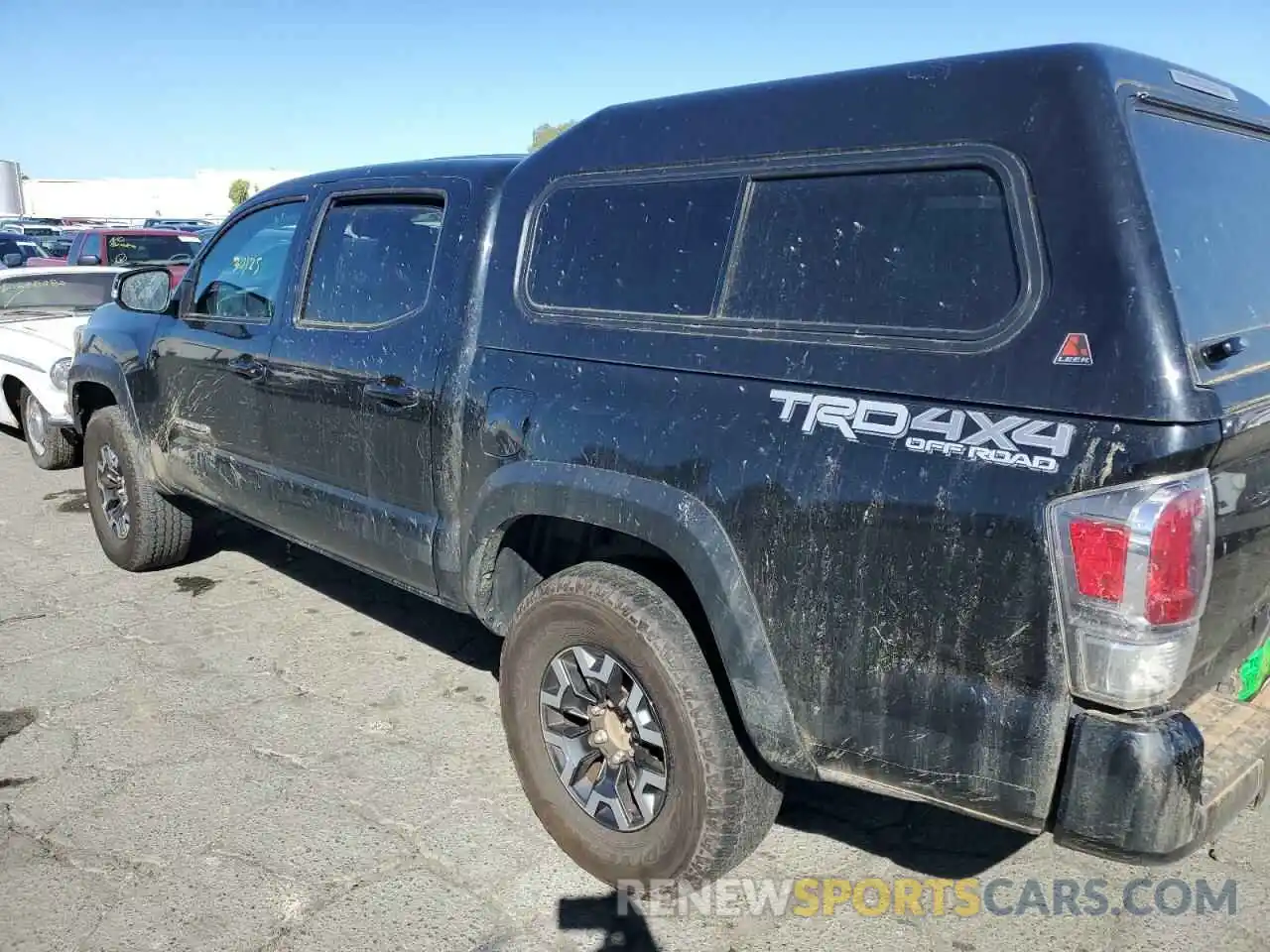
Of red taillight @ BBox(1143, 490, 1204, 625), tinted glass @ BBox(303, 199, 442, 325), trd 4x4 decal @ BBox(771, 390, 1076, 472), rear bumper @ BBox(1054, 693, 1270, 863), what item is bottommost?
rear bumper @ BBox(1054, 693, 1270, 863)

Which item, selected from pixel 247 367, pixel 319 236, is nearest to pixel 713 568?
pixel 319 236

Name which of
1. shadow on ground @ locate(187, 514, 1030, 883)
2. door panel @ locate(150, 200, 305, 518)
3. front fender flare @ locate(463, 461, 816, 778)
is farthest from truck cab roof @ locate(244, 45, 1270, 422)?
door panel @ locate(150, 200, 305, 518)

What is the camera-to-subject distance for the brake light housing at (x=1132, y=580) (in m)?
1.84

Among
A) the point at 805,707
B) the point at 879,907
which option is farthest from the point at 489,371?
the point at 879,907

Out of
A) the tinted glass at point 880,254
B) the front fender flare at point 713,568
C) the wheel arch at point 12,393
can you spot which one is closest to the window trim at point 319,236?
the front fender flare at point 713,568

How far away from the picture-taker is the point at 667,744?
104 inches

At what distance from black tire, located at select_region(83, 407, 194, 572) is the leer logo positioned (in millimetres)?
Answer: 4564

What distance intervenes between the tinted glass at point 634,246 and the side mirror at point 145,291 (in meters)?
2.62

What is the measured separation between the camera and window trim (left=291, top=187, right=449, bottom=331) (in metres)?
3.35

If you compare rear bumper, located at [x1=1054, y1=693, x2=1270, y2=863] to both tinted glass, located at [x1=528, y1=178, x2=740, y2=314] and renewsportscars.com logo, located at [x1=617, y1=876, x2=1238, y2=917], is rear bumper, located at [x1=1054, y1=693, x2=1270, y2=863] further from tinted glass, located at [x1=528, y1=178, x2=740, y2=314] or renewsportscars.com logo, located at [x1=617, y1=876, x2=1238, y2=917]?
tinted glass, located at [x1=528, y1=178, x2=740, y2=314]

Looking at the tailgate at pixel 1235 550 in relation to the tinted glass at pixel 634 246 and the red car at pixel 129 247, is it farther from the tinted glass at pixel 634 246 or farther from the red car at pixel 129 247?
the red car at pixel 129 247

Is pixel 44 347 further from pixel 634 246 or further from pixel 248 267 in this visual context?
pixel 634 246

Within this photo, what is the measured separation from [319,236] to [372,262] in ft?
1.34

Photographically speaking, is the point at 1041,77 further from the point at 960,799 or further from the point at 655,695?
the point at 655,695
